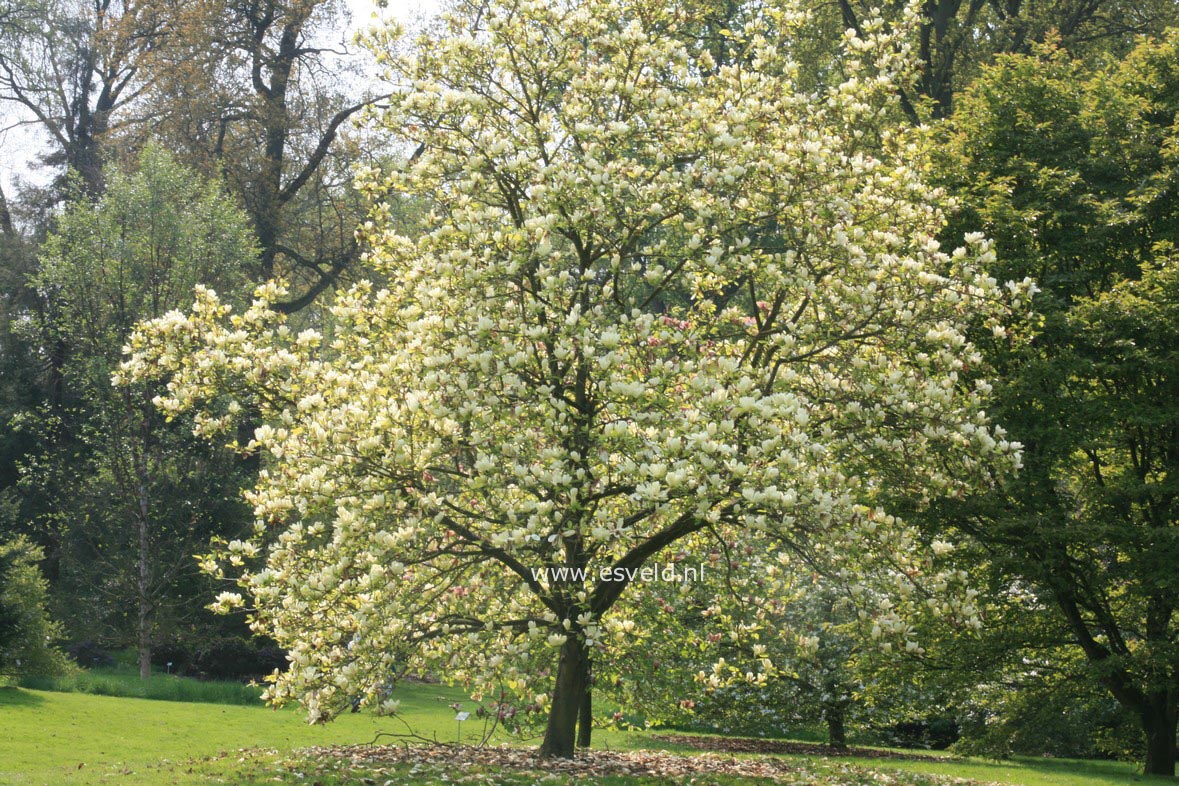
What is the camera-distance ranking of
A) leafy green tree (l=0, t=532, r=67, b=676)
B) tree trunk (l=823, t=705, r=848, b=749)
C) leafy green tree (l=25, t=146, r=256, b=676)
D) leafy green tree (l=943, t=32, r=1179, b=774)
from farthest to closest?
leafy green tree (l=25, t=146, r=256, b=676) → tree trunk (l=823, t=705, r=848, b=749) → leafy green tree (l=0, t=532, r=67, b=676) → leafy green tree (l=943, t=32, r=1179, b=774)

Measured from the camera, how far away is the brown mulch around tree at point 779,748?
73.0ft

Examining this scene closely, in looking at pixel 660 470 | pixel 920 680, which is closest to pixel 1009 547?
pixel 920 680

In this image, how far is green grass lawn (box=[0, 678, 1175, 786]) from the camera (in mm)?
11766

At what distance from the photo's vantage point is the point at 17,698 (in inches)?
775

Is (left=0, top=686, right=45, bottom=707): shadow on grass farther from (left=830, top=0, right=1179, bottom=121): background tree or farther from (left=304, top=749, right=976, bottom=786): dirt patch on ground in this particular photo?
(left=830, top=0, right=1179, bottom=121): background tree

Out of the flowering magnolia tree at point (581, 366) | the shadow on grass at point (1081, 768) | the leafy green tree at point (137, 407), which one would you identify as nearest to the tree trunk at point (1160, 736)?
the shadow on grass at point (1081, 768)

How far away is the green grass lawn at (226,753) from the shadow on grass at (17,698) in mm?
33

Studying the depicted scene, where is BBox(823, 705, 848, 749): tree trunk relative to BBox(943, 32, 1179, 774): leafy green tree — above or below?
below

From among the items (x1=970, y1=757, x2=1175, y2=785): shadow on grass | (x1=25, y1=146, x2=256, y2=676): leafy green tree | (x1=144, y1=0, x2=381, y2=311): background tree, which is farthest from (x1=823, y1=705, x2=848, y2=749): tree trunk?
(x1=144, y1=0, x2=381, y2=311): background tree

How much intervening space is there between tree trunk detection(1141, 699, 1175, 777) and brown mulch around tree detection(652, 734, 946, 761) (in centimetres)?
506

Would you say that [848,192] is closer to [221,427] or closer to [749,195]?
[749,195]

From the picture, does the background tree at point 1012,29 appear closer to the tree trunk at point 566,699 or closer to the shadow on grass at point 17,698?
the tree trunk at point 566,699

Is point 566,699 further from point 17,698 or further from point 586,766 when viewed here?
point 17,698

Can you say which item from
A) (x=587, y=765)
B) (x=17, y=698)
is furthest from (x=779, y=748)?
(x=17, y=698)
